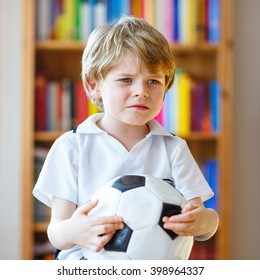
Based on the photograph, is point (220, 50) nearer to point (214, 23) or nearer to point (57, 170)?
point (214, 23)

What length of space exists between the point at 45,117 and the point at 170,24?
0.58 m

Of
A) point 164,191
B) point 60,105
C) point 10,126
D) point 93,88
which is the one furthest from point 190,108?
point 164,191

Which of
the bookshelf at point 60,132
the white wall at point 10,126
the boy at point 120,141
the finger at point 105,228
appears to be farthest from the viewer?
the white wall at point 10,126

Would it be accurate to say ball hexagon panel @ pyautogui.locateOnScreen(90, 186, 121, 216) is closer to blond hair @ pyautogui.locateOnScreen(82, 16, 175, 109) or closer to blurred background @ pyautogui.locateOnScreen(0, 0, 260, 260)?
blond hair @ pyautogui.locateOnScreen(82, 16, 175, 109)

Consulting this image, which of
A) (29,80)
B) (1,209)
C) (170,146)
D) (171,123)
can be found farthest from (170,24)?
(170,146)

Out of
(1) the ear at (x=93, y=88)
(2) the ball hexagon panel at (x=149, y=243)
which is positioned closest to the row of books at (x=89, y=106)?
(1) the ear at (x=93, y=88)

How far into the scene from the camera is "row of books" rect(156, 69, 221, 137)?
81.3 inches

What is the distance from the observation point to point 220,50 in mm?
2047

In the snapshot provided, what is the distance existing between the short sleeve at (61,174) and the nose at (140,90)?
143mm

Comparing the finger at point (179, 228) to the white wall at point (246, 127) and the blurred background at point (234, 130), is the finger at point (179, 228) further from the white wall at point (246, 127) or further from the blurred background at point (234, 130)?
the white wall at point (246, 127)

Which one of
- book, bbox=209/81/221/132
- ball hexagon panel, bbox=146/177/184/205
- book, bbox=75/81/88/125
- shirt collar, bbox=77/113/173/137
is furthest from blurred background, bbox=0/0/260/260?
ball hexagon panel, bbox=146/177/184/205

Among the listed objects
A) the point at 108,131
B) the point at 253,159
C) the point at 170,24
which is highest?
the point at 170,24

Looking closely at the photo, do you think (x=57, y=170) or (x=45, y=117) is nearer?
(x=57, y=170)

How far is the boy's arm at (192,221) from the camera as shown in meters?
0.81
